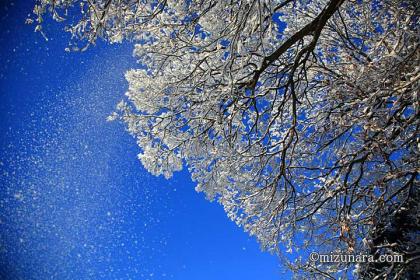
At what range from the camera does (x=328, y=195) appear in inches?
201

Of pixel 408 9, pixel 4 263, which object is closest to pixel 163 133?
pixel 408 9

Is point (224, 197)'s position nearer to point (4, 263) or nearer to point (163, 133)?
point (163, 133)

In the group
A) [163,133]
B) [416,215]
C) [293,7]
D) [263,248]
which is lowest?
[263,248]

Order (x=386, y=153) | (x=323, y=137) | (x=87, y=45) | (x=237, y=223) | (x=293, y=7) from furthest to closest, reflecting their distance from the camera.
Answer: (x=237, y=223)
(x=293, y=7)
(x=323, y=137)
(x=386, y=153)
(x=87, y=45)

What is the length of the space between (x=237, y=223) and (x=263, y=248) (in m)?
0.65

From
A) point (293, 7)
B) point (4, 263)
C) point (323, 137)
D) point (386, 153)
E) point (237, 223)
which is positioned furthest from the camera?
point (4, 263)

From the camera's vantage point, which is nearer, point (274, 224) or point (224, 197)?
point (274, 224)

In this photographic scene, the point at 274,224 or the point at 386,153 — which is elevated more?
the point at 386,153
